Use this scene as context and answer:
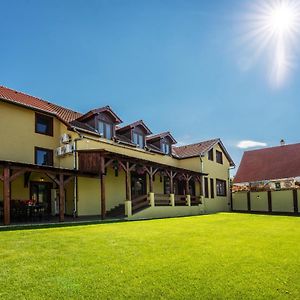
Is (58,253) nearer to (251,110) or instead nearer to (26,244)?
(26,244)

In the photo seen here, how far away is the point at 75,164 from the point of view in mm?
18172

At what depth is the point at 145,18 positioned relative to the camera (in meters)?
12.8

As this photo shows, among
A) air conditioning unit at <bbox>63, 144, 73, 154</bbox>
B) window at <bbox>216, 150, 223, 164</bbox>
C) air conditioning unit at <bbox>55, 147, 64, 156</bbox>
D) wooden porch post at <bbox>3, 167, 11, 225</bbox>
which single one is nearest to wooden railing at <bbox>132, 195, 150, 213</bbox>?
air conditioning unit at <bbox>63, 144, 73, 154</bbox>

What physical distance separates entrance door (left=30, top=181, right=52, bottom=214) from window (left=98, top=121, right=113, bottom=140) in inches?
172

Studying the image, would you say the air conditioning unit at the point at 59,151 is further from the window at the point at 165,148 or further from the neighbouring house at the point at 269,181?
the neighbouring house at the point at 269,181

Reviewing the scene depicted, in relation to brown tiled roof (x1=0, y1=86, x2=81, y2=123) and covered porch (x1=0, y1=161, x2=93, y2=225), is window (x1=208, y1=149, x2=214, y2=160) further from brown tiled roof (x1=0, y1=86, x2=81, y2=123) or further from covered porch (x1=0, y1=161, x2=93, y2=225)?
covered porch (x1=0, y1=161, x2=93, y2=225)

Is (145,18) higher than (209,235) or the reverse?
higher

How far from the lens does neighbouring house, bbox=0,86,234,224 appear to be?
53.5ft

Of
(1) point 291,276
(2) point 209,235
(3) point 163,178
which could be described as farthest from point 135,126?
(1) point 291,276

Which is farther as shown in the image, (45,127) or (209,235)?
(45,127)

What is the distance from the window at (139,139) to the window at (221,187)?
31.8 feet

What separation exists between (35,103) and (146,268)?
15.7 metres

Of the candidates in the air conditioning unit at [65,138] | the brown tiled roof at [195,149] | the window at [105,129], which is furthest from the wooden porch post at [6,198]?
the brown tiled roof at [195,149]

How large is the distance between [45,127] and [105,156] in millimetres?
4818
